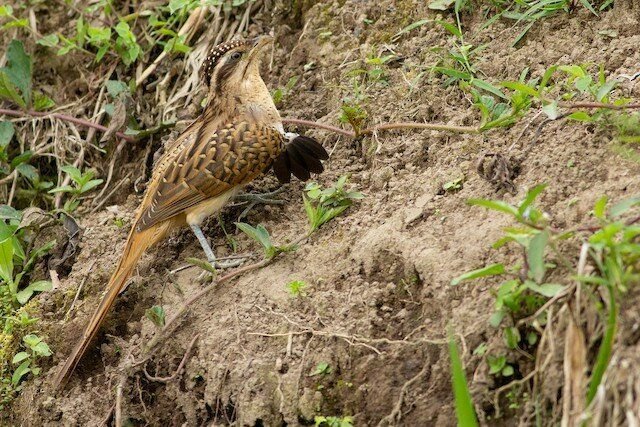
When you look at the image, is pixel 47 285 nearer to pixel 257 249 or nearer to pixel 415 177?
pixel 257 249

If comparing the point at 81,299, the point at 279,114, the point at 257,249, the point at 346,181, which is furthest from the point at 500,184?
the point at 81,299

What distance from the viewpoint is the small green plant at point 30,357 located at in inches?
222

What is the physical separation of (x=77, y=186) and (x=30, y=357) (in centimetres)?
133

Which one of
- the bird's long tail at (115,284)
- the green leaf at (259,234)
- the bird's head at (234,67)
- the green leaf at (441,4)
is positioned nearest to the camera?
the green leaf at (259,234)

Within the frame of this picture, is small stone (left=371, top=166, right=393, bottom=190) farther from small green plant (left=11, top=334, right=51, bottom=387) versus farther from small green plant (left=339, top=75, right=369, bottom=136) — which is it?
small green plant (left=11, top=334, right=51, bottom=387)

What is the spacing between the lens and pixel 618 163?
15.1 ft

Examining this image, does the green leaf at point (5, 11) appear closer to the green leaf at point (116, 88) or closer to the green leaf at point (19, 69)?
the green leaf at point (19, 69)

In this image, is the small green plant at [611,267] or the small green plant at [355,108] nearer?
the small green plant at [611,267]

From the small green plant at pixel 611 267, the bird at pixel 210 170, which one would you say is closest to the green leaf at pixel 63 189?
the bird at pixel 210 170

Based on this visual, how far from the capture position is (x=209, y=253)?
18.7 feet

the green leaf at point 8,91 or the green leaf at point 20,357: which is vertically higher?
the green leaf at point 8,91

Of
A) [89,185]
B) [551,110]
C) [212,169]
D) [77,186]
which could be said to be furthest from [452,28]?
[77,186]

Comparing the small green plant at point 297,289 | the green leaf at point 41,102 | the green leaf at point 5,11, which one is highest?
the green leaf at point 5,11

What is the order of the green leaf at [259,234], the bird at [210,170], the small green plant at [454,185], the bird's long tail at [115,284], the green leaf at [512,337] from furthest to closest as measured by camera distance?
the bird at [210,170] → the bird's long tail at [115,284] → the green leaf at [259,234] → the small green plant at [454,185] → the green leaf at [512,337]
